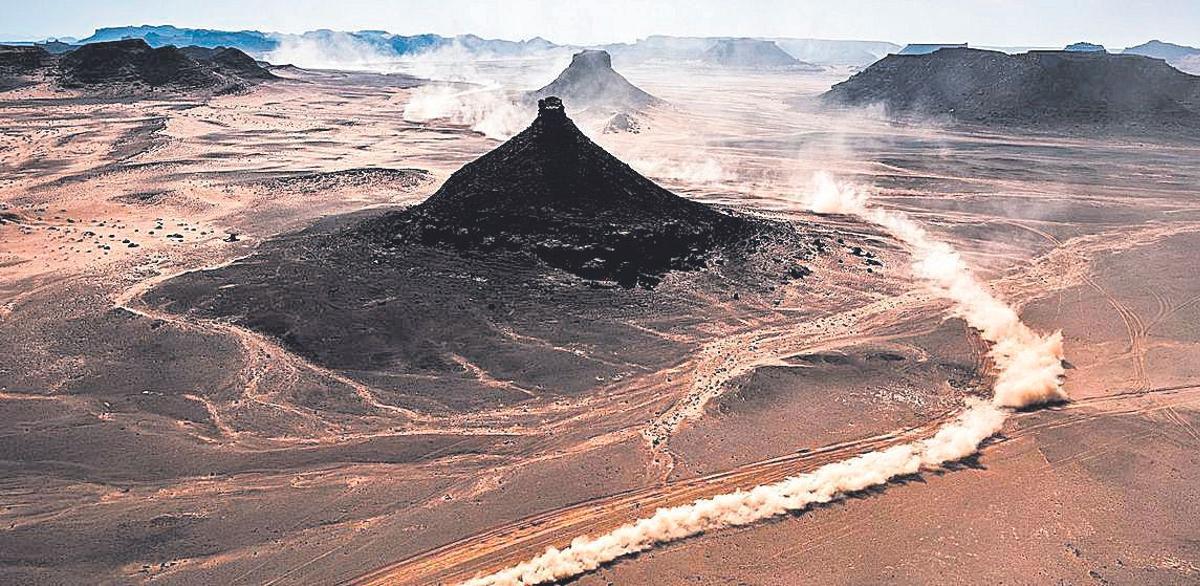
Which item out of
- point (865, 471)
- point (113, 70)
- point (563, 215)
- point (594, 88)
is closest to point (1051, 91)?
point (594, 88)

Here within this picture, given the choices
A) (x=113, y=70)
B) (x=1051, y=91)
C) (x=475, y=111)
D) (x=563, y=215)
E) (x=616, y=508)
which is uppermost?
(x=1051, y=91)

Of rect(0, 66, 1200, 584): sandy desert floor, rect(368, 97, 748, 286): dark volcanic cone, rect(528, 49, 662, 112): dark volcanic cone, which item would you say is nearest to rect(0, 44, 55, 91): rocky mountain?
rect(528, 49, 662, 112): dark volcanic cone

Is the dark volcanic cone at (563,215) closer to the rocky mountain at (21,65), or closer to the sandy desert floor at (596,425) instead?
the sandy desert floor at (596,425)

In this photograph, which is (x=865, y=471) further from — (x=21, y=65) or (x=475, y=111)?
(x=21, y=65)

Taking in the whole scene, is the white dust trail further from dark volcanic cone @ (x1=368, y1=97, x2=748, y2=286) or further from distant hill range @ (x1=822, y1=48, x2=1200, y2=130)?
distant hill range @ (x1=822, y1=48, x2=1200, y2=130)

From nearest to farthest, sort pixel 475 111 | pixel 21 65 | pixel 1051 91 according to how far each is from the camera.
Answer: pixel 1051 91
pixel 475 111
pixel 21 65

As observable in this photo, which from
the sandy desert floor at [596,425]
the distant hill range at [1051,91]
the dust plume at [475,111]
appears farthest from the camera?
the distant hill range at [1051,91]

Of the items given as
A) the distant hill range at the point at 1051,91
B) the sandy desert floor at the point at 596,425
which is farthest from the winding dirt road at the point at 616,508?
the distant hill range at the point at 1051,91
